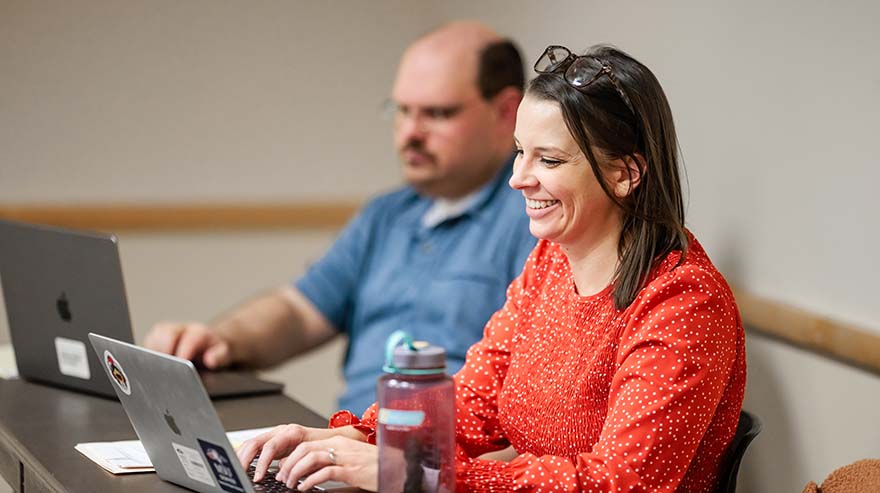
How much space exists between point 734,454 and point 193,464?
679mm

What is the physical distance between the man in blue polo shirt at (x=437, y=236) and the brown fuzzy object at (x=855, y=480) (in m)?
1.08

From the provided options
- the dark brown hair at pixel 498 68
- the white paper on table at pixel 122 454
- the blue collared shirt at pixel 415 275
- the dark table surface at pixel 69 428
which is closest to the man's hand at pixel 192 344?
the dark table surface at pixel 69 428

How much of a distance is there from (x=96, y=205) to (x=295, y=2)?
93cm

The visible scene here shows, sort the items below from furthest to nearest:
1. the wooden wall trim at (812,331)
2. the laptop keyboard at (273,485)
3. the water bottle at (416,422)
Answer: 1. the wooden wall trim at (812,331)
2. the laptop keyboard at (273,485)
3. the water bottle at (416,422)

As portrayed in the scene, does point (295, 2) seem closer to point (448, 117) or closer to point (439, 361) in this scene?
point (448, 117)

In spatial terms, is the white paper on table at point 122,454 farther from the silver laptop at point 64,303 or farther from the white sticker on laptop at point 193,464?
the silver laptop at point 64,303

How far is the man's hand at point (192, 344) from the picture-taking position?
2246mm

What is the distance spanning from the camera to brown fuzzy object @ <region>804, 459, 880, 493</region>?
4.59 feet

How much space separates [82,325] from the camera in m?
1.95

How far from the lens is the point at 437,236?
104 inches

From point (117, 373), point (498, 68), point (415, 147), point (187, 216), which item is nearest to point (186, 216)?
point (187, 216)

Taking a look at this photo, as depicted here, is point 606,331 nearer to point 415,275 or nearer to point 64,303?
point 64,303

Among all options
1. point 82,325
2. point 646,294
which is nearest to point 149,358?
point 646,294

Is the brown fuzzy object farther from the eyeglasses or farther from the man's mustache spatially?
the man's mustache
